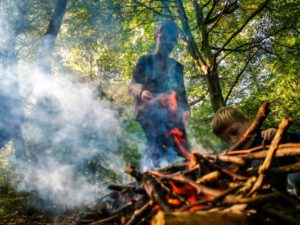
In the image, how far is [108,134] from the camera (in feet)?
47.1

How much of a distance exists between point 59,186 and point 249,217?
9.56 meters

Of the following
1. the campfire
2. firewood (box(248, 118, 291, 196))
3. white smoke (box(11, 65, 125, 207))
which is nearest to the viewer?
the campfire

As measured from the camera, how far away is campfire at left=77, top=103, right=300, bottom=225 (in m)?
1.44

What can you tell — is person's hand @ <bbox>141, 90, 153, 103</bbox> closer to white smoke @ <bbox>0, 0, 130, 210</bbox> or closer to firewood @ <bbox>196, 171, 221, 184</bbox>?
firewood @ <bbox>196, 171, 221, 184</bbox>

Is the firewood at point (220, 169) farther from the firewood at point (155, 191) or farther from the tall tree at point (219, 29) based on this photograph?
the tall tree at point (219, 29)

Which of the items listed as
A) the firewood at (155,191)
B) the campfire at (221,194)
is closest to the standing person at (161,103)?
the campfire at (221,194)

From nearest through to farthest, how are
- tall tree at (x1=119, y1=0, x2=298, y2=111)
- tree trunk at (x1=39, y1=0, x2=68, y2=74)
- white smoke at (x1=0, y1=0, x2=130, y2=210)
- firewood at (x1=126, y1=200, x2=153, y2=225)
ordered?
firewood at (x1=126, y1=200, x2=153, y2=225)
tall tree at (x1=119, y1=0, x2=298, y2=111)
white smoke at (x1=0, y1=0, x2=130, y2=210)
tree trunk at (x1=39, y1=0, x2=68, y2=74)

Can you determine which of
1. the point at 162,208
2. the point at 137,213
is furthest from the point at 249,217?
the point at 137,213

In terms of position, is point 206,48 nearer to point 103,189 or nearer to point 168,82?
point 168,82

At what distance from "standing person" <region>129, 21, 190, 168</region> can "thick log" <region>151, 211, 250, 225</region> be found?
346 cm

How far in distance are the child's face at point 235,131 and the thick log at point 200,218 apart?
200 cm

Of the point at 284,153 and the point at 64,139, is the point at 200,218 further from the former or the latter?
the point at 64,139

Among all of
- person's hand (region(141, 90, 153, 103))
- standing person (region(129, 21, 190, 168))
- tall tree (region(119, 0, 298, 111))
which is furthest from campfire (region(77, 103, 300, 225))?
tall tree (region(119, 0, 298, 111))

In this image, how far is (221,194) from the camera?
1.59 meters
